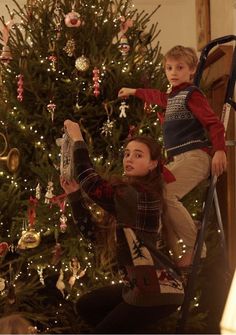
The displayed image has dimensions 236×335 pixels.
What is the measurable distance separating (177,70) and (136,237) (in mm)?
845

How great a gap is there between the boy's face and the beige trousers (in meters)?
0.33

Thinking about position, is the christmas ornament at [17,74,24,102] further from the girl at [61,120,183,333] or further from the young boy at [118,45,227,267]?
the girl at [61,120,183,333]

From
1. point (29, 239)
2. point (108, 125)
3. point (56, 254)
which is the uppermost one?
point (108, 125)

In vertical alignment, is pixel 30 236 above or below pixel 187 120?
below

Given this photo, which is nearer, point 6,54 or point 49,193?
point 49,193

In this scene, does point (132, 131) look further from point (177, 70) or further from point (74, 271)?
point (74, 271)

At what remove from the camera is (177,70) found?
2211mm

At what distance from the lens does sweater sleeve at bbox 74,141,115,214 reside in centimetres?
170

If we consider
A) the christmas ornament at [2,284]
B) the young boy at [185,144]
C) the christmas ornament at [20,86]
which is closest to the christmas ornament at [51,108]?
the christmas ornament at [20,86]

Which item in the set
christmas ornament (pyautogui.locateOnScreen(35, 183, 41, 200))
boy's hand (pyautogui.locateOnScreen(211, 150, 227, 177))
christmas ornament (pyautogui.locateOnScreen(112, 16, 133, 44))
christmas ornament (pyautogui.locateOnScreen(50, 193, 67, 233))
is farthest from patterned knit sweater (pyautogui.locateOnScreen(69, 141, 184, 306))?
christmas ornament (pyautogui.locateOnScreen(112, 16, 133, 44))

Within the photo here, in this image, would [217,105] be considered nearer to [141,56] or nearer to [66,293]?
[141,56]

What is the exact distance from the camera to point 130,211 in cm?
170

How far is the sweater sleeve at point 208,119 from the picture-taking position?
2.02 m

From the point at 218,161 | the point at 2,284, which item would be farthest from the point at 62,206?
the point at 218,161
